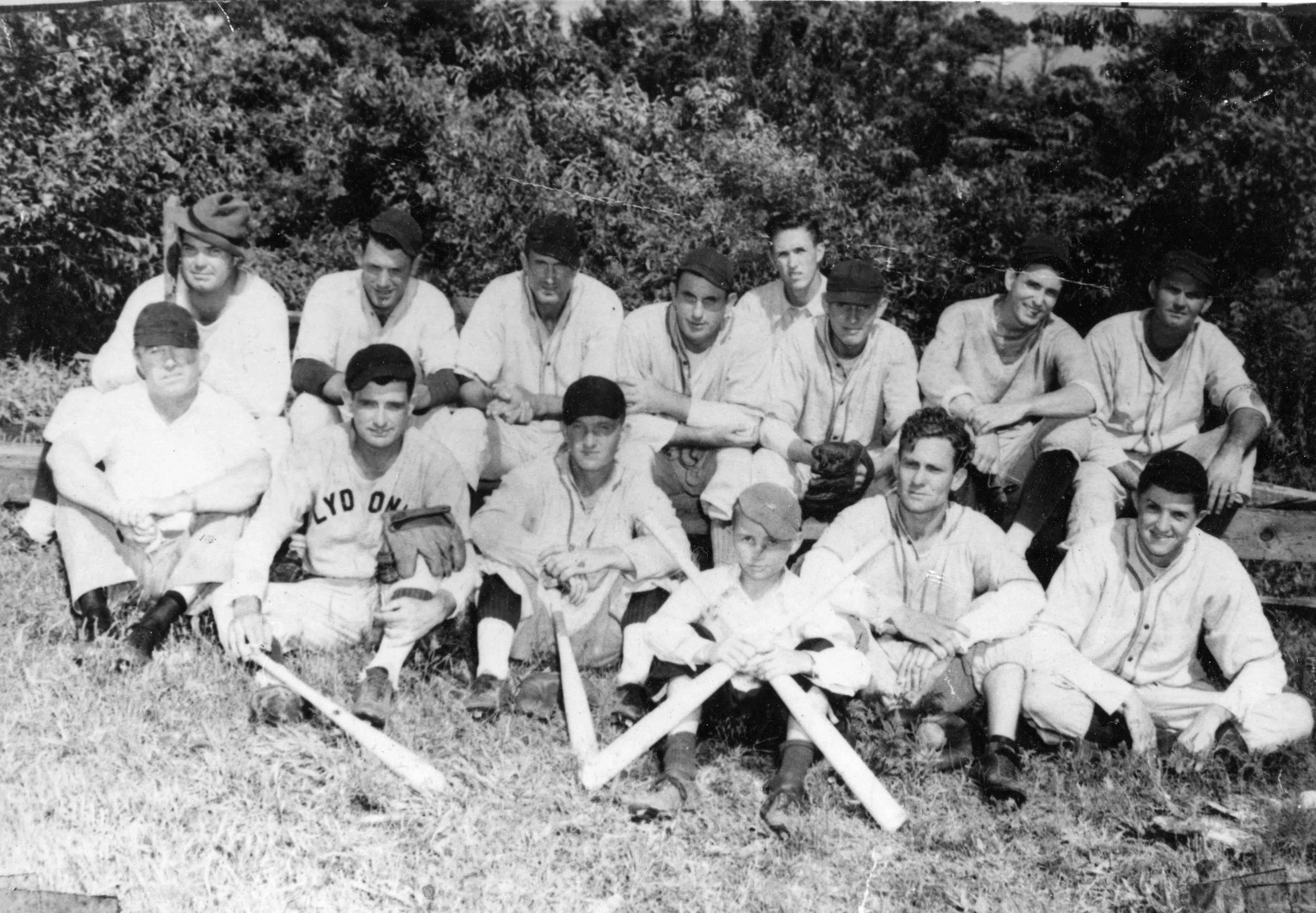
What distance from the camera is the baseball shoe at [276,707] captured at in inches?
171

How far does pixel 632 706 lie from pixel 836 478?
1640 mm

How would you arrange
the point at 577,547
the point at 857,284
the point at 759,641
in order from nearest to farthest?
the point at 759,641
the point at 577,547
the point at 857,284

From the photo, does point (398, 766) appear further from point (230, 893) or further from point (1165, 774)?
point (1165, 774)

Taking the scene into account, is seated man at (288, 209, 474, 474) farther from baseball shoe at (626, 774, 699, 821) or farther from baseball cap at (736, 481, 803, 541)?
baseball shoe at (626, 774, 699, 821)

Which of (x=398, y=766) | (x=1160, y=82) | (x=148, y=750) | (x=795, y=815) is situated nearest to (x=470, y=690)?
(x=398, y=766)

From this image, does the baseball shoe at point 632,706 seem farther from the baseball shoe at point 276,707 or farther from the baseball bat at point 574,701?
the baseball shoe at point 276,707

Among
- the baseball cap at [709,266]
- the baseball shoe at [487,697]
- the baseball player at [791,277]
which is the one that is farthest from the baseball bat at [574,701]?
the baseball player at [791,277]

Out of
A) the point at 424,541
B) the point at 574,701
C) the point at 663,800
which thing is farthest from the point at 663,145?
the point at 663,800

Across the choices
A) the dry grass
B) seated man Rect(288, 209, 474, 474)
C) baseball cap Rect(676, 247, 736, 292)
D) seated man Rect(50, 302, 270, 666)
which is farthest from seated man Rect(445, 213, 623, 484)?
the dry grass

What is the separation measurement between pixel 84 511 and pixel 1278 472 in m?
6.15

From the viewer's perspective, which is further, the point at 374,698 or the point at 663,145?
the point at 663,145

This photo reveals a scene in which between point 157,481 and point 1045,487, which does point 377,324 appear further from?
point 1045,487

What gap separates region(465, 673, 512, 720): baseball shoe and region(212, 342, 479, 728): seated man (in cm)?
36

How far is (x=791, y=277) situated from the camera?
6098 millimetres
